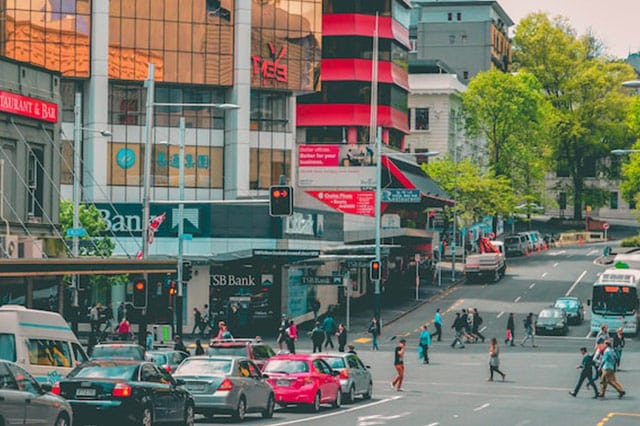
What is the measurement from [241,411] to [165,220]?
4191 cm

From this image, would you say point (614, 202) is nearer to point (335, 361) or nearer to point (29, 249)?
point (29, 249)

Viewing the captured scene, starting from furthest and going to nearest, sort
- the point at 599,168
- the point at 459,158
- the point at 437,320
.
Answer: the point at 599,168 → the point at 459,158 → the point at 437,320

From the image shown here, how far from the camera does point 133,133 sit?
84.4 meters

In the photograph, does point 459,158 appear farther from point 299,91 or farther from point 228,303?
point 228,303

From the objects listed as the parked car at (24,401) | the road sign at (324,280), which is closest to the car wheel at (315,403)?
the parked car at (24,401)

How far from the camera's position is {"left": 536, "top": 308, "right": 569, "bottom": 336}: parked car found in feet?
237

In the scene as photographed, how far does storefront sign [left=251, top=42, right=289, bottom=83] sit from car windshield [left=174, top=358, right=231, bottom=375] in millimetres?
55787

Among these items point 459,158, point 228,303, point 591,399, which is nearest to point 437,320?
point 228,303

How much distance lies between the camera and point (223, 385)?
104 ft

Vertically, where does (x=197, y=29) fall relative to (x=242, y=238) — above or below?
above

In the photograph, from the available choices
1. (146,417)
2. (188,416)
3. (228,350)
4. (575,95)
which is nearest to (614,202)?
(575,95)

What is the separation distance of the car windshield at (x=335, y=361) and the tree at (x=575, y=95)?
101m

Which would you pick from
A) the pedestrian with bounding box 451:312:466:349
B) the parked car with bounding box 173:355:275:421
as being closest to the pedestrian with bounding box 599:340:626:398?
the parked car with bounding box 173:355:275:421

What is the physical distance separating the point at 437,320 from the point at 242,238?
496 inches
